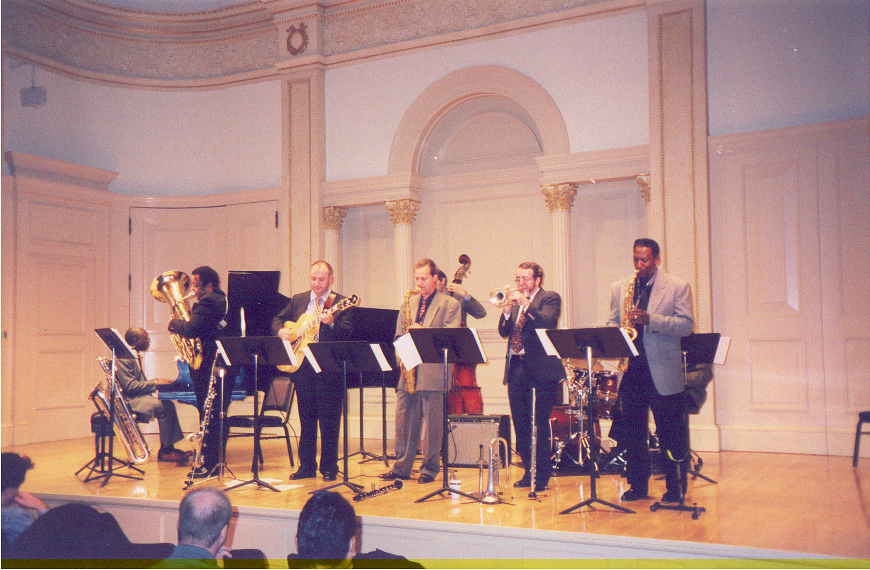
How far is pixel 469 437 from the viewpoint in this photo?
5.60 m

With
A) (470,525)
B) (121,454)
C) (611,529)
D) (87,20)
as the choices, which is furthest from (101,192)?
(611,529)

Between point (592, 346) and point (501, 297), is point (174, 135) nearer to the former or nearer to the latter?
point (501, 297)

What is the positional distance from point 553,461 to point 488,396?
7.51 feet

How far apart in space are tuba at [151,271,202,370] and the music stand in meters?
2.84

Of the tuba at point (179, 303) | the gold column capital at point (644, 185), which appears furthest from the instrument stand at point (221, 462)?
the gold column capital at point (644, 185)

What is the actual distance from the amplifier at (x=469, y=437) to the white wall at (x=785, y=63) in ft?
11.5

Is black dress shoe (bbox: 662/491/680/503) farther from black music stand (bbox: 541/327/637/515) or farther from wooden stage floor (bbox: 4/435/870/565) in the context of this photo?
black music stand (bbox: 541/327/637/515)

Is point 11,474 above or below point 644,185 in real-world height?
below

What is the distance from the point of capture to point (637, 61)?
722 centimetres

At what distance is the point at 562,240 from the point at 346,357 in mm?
3395

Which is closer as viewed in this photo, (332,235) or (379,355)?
(379,355)

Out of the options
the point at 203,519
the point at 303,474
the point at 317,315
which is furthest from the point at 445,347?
the point at 203,519

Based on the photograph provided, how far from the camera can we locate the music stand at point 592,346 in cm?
413

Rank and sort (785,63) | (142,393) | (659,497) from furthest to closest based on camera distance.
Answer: (785,63) → (142,393) → (659,497)
